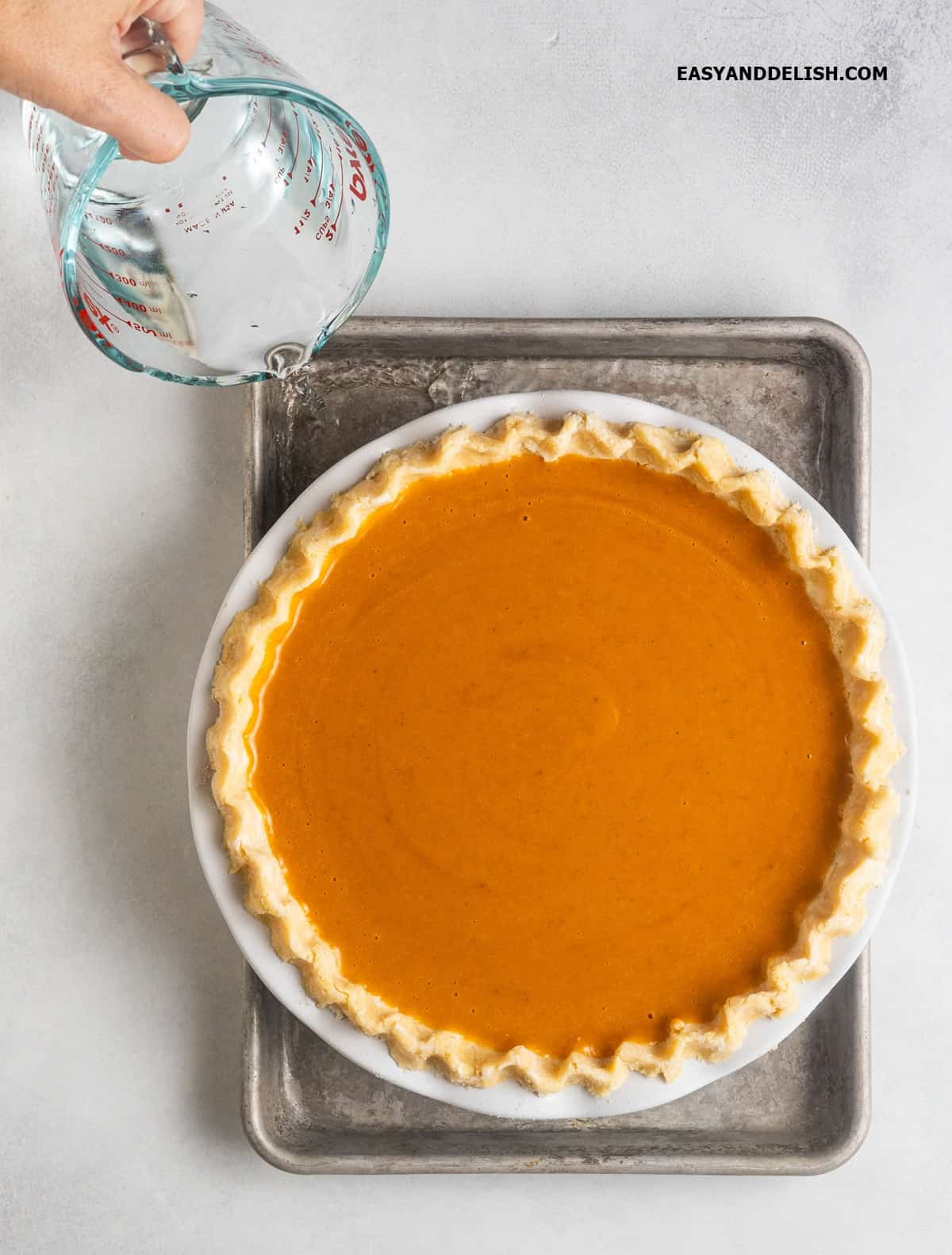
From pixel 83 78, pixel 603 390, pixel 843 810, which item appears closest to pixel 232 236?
pixel 83 78

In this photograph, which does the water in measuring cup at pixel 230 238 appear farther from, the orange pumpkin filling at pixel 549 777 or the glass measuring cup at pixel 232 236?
the orange pumpkin filling at pixel 549 777

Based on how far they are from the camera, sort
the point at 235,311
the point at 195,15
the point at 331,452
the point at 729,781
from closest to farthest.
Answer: the point at 195,15 → the point at 235,311 → the point at 729,781 → the point at 331,452

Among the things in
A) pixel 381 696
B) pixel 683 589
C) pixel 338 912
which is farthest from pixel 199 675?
pixel 683 589

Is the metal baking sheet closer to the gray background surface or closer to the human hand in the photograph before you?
the gray background surface

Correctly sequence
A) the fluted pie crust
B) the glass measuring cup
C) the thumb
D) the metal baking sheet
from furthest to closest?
1. the metal baking sheet
2. the fluted pie crust
3. the glass measuring cup
4. the thumb

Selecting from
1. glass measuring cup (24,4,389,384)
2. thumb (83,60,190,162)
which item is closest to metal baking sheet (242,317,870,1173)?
glass measuring cup (24,4,389,384)

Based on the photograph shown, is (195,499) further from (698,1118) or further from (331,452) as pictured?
(698,1118)
